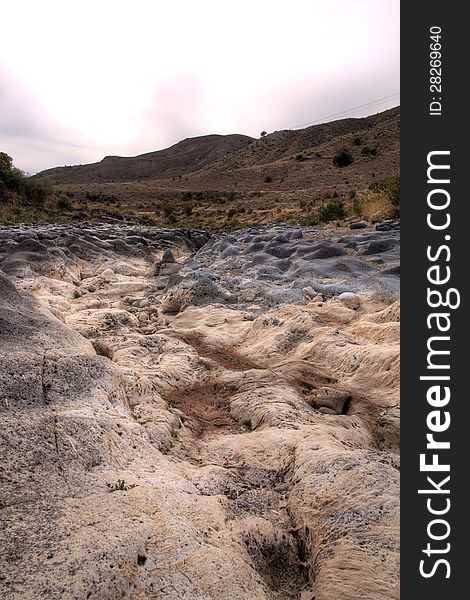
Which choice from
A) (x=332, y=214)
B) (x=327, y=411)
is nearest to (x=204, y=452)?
(x=327, y=411)

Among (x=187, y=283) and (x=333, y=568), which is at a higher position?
(x=187, y=283)

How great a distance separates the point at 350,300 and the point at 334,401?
10.0 feet

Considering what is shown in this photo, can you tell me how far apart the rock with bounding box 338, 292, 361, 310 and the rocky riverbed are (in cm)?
4

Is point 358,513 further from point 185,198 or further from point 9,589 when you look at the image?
point 185,198

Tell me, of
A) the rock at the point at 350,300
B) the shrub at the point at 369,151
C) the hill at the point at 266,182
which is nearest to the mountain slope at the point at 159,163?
the hill at the point at 266,182

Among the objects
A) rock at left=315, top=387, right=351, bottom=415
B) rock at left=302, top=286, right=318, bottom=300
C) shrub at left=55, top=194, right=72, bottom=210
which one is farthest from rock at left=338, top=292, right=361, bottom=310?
shrub at left=55, top=194, right=72, bottom=210

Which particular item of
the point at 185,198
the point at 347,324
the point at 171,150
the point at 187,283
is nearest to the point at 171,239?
the point at 187,283

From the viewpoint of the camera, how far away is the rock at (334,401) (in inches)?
165

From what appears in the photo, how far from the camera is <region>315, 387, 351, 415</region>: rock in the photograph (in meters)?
4.20

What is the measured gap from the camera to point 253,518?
8.18ft

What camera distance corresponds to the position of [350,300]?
22.9 feet

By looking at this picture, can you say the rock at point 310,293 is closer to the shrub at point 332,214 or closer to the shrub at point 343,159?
the shrub at point 332,214

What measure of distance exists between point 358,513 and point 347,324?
3.98 metres

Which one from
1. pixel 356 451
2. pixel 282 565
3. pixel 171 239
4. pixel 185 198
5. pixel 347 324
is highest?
pixel 185 198
